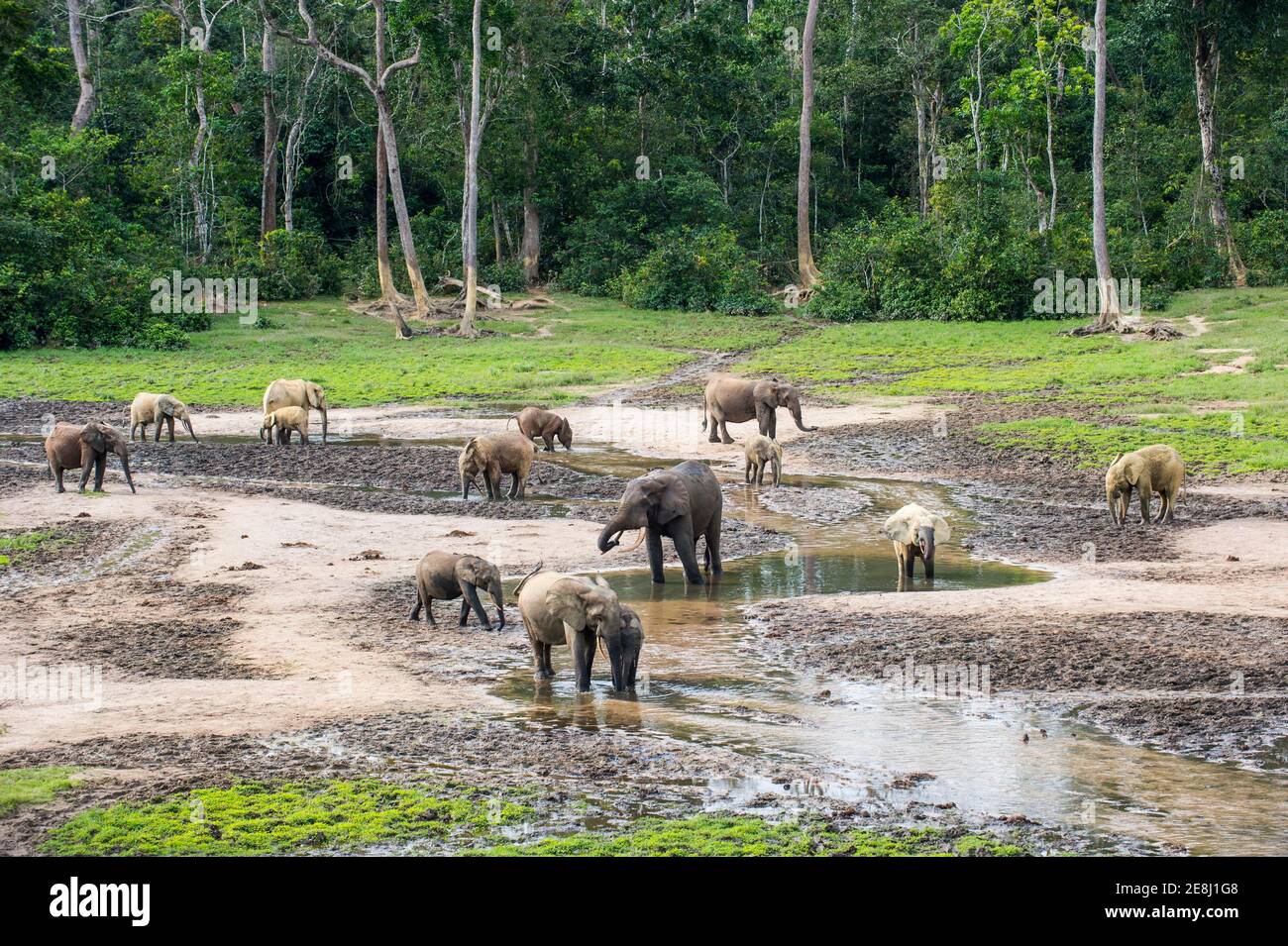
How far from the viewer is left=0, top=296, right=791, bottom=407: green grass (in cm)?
3130

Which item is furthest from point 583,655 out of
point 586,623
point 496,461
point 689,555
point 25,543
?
point 496,461

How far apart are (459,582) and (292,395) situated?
557 inches

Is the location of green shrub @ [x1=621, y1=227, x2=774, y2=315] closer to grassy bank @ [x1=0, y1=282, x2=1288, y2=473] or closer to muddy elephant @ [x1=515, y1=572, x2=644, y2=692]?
grassy bank @ [x1=0, y1=282, x2=1288, y2=473]

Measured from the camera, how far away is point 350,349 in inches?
1486

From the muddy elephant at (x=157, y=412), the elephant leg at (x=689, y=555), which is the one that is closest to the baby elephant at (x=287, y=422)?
the muddy elephant at (x=157, y=412)

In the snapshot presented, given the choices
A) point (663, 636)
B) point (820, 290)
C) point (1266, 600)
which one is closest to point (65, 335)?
point (820, 290)

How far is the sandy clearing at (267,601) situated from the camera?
33.2 feet

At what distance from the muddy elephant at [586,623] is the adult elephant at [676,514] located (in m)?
2.50

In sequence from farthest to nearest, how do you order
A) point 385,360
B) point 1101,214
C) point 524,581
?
1. point 1101,214
2. point 385,360
3. point 524,581

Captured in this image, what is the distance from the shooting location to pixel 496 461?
1962 centimetres

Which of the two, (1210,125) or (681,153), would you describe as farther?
(681,153)

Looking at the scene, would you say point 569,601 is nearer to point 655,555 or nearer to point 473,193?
point 655,555


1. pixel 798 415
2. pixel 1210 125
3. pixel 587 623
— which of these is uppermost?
pixel 1210 125
